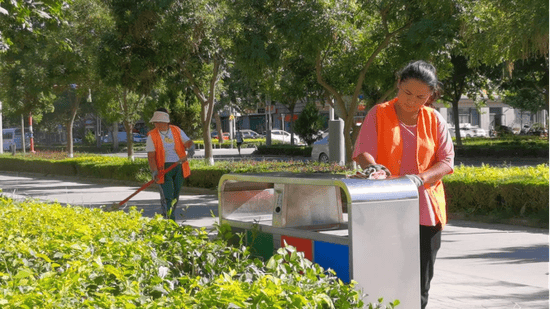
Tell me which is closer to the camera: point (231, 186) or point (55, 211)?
point (231, 186)

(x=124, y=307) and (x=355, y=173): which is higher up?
(x=355, y=173)

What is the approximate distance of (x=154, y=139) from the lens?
32.8ft

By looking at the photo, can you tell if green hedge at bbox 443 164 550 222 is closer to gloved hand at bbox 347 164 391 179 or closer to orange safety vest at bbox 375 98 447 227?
orange safety vest at bbox 375 98 447 227

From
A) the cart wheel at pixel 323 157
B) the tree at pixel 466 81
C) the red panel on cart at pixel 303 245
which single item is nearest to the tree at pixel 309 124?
the tree at pixel 466 81

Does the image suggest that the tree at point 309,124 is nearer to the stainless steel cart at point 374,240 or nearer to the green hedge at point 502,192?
the green hedge at point 502,192

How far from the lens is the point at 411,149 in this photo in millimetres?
4168

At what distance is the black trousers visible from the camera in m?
4.15

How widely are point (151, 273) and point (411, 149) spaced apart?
1.60 m

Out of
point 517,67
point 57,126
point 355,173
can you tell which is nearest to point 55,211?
point 355,173

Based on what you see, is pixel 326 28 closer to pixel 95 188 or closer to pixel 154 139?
pixel 154 139

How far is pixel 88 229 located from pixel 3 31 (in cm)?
1053

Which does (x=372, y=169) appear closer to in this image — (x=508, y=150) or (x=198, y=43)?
(x=198, y=43)

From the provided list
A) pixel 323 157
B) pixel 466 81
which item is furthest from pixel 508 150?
pixel 323 157

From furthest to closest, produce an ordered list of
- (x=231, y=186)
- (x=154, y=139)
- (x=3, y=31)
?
(x=3, y=31) < (x=154, y=139) < (x=231, y=186)
